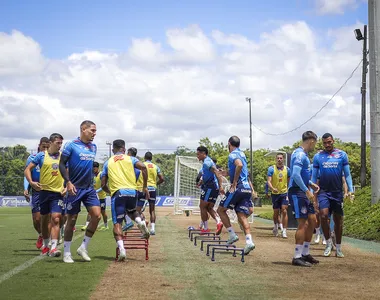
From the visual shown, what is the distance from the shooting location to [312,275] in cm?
1011

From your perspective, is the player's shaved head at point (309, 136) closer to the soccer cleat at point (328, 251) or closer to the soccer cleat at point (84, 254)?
the soccer cleat at point (328, 251)

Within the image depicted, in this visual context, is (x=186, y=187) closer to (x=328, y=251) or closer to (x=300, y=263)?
(x=328, y=251)

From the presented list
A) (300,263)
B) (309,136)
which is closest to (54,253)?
(300,263)

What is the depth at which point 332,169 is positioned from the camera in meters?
13.0

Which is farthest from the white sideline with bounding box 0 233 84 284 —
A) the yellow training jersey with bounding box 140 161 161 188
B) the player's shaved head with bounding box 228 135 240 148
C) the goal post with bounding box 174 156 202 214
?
the goal post with bounding box 174 156 202 214

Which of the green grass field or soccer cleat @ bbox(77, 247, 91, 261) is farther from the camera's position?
soccer cleat @ bbox(77, 247, 91, 261)

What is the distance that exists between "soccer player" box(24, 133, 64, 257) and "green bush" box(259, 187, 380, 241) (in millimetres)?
9126

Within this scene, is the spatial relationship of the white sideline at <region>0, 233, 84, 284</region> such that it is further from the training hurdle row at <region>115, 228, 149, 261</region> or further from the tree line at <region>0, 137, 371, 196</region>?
the tree line at <region>0, 137, 371, 196</region>

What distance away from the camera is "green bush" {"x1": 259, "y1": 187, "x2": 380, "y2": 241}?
18.9 m

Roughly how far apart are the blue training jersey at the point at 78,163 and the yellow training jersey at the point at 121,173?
0.46 meters

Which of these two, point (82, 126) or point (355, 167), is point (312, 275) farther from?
point (355, 167)

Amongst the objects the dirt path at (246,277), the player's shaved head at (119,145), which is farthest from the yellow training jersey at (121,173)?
the dirt path at (246,277)

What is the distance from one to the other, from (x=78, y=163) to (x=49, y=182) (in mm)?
1381

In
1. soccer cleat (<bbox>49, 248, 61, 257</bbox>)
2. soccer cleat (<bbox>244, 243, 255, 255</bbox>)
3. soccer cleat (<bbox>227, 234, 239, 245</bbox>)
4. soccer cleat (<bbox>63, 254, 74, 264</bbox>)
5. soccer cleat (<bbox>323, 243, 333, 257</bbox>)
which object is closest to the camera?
soccer cleat (<bbox>63, 254, 74, 264</bbox>)
